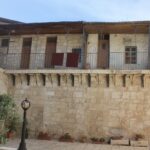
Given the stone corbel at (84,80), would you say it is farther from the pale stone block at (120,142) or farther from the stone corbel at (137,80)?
the pale stone block at (120,142)

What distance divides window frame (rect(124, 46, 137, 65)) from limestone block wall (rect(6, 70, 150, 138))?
1250mm

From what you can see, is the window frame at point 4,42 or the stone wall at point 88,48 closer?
the stone wall at point 88,48

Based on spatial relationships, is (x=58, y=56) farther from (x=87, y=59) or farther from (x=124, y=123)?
(x=124, y=123)

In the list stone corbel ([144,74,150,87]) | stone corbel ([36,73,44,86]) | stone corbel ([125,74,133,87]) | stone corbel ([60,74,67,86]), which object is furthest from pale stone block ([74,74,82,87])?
stone corbel ([144,74,150,87])

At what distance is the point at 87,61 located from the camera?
18.1 meters

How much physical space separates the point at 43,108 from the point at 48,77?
6.06ft

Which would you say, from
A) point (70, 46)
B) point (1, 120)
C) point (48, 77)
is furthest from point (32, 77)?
point (1, 120)

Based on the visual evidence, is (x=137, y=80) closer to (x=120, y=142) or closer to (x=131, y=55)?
(x=131, y=55)

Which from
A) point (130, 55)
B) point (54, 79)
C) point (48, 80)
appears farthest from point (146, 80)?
point (48, 80)

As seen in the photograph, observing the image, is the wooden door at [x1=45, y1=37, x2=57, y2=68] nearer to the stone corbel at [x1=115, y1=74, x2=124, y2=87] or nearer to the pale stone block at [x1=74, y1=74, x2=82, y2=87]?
the pale stone block at [x1=74, y1=74, x2=82, y2=87]

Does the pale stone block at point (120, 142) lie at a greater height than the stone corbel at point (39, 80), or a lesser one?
lesser

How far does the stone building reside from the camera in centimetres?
1680

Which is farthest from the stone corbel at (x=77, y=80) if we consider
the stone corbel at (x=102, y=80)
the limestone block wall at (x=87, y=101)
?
the stone corbel at (x=102, y=80)

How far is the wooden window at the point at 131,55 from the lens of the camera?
17.8 m
